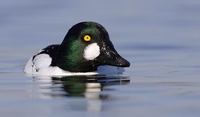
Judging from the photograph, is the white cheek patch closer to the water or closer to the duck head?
the duck head

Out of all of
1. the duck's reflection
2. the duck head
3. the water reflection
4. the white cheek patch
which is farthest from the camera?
the white cheek patch

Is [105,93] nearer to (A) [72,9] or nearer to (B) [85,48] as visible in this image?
(B) [85,48]

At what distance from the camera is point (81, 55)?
15805 mm

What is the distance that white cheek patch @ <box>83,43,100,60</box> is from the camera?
15595 millimetres

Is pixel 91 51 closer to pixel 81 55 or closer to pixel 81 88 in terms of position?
pixel 81 55

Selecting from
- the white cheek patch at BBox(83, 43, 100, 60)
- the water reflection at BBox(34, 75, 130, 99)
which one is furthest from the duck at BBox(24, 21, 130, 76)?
the water reflection at BBox(34, 75, 130, 99)

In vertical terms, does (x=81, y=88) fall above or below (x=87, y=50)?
below

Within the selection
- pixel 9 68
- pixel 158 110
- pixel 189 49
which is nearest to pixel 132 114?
pixel 158 110

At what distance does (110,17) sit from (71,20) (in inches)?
40.6

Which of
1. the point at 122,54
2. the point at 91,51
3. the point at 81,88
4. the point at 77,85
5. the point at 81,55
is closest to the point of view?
the point at 81,88

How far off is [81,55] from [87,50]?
0.16 meters

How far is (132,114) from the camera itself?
11734mm

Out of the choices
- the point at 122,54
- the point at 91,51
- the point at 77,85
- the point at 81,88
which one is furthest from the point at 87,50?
the point at 122,54

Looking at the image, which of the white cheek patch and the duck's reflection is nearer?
the duck's reflection
